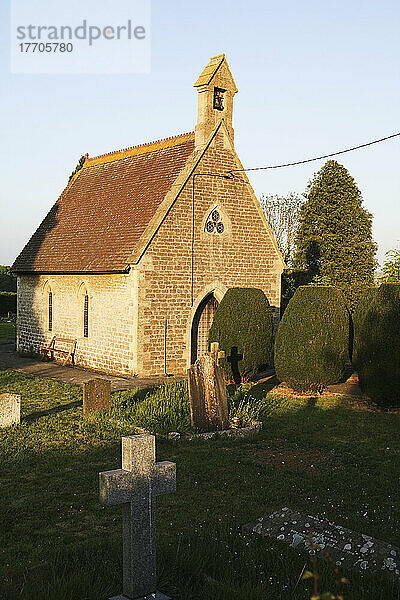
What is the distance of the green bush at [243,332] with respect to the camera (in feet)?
66.3

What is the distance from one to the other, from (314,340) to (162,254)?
657 centimetres

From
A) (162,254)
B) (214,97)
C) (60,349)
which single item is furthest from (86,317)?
(214,97)

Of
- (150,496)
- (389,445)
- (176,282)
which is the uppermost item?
(176,282)

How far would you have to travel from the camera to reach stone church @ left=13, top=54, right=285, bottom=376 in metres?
21.5

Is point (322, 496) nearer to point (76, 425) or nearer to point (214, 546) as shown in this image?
point (214, 546)

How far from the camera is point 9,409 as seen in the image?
13.7 metres

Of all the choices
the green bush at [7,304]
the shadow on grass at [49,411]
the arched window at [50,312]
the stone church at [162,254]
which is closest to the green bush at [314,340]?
the stone church at [162,254]

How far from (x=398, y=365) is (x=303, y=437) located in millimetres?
3779

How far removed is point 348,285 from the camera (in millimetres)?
31984

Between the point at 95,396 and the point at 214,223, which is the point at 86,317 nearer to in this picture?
the point at 214,223

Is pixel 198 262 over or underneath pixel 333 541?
over

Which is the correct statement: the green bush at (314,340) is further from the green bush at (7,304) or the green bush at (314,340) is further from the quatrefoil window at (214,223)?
the green bush at (7,304)

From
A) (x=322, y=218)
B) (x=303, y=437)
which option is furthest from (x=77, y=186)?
(x=303, y=437)

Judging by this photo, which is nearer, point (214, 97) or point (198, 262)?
point (198, 262)
